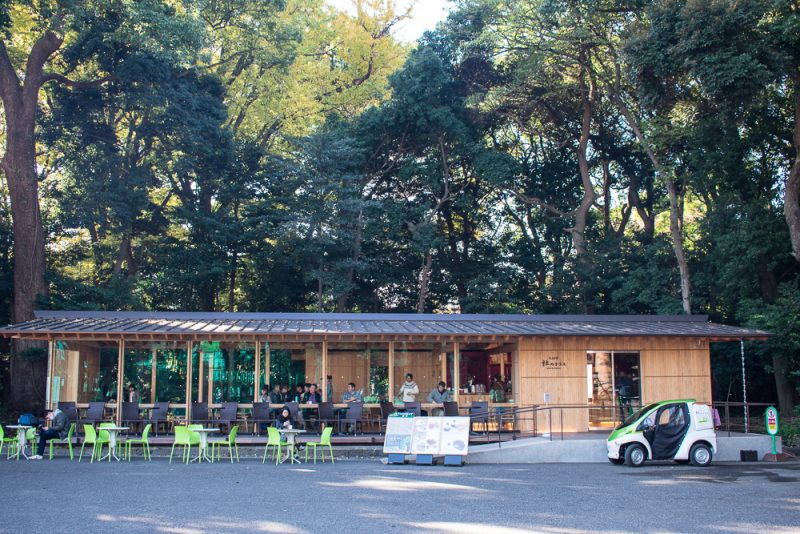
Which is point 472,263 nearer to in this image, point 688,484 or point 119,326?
point 119,326

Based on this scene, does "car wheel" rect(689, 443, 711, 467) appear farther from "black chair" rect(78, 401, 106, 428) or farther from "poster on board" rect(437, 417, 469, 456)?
"black chair" rect(78, 401, 106, 428)

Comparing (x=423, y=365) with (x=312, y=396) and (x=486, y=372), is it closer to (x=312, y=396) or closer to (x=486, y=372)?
(x=486, y=372)

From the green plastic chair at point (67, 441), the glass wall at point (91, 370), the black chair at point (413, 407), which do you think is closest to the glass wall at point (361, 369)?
the black chair at point (413, 407)

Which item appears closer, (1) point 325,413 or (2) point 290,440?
(2) point 290,440

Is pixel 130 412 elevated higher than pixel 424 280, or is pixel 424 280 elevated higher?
pixel 424 280

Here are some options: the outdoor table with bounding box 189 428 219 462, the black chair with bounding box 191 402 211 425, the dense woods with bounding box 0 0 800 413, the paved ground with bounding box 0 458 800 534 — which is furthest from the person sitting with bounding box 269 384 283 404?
the dense woods with bounding box 0 0 800 413

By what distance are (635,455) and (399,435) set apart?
467 cm

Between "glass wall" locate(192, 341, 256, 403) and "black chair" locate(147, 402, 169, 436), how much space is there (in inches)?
41.9

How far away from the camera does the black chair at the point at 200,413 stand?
1784 centimetres

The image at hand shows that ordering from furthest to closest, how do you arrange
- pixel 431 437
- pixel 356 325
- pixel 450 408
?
pixel 356 325 < pixel 450 408 < pixel 431 437

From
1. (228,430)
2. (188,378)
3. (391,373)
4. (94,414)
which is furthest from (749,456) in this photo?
(94,414)

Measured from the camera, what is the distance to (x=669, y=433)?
15.6 m

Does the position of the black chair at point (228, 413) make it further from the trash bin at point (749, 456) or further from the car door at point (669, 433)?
the trash bin at point (749, 456)

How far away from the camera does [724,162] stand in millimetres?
25984
